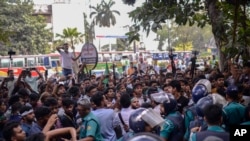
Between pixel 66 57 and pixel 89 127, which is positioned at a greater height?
pixel 66 57

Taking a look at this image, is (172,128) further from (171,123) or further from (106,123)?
(106,123)

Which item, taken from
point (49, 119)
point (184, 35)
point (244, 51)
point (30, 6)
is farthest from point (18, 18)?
point (49, 119)

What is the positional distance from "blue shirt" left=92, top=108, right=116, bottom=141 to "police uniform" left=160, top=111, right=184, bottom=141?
37.0 inches

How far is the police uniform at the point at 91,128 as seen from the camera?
15.8 feet

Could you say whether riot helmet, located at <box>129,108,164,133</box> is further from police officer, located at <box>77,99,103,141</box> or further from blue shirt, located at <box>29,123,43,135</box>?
blue shirt, located at <box>29,123,43,135</box>

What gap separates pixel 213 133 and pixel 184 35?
57390 millimetres

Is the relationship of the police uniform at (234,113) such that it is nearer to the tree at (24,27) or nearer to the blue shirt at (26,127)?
the blue shirt at (26,127)

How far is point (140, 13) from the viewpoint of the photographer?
11.0 metres

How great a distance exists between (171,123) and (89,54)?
6006mm

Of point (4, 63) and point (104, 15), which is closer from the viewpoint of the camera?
point (4, 63)

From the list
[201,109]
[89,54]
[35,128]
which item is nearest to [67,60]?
[89,54]

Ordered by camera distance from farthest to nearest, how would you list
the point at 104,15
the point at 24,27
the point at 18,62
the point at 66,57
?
1. the point at 104,15
2. the point at 24,27
3. the point at 18,62
4. the point at 66,57

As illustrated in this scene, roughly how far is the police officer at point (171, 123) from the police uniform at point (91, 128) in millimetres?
823

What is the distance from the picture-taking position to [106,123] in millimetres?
5398
